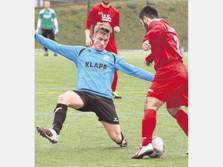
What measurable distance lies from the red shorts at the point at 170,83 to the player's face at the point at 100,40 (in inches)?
33.5

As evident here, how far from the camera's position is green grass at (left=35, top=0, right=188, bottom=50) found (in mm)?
46281

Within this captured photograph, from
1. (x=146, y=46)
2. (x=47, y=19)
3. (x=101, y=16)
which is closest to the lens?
(x=146, y=46)

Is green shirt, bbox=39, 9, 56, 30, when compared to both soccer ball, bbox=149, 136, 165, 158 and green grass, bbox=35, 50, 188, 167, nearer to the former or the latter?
green grass, bbox=35, 50, 188, 167

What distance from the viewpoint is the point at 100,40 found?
8.84 meters

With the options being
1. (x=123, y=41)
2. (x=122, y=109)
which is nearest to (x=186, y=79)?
(x=122, y=109)

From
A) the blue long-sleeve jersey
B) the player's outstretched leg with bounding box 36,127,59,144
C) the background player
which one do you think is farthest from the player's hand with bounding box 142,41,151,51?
the background player

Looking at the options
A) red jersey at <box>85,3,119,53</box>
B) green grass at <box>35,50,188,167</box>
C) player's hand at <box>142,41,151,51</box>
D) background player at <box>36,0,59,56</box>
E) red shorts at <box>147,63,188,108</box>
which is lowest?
green grass at <box>35,50,188,167</box>

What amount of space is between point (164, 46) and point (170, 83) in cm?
39

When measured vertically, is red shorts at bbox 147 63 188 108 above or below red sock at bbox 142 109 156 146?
above

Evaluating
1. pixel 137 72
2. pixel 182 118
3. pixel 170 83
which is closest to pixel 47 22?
pixel 137 72

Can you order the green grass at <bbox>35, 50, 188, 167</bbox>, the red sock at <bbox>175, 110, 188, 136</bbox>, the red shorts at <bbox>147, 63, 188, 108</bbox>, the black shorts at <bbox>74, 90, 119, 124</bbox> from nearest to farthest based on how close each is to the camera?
the green grass at <bbox>35, 50, 188, 167</bbox>, the red shorts at <bbox>147, 63, 188, 108</bbox>, the red sock at <bbox>175, 110, 188, 136</bbox>, the black shorts at <bbox>74, 90, 119, 124</bbox>

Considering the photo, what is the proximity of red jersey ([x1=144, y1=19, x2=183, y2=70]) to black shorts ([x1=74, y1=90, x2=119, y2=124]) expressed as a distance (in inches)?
33.1

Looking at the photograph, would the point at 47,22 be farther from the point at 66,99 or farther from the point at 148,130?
the point at 148,130

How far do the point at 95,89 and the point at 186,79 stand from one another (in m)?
1.08
